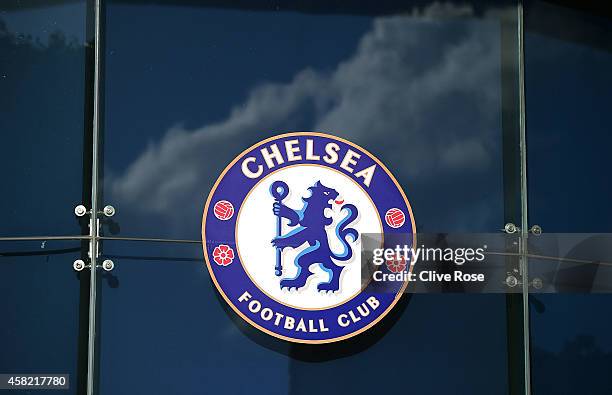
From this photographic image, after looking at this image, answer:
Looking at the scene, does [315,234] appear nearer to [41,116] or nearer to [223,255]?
[223,255]

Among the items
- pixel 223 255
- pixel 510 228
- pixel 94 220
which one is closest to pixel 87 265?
pixel 94 220

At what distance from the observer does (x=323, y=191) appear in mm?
5660

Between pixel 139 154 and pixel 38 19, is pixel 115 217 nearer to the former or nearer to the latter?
pixel 139 154

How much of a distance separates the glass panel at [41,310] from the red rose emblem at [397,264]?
154cm

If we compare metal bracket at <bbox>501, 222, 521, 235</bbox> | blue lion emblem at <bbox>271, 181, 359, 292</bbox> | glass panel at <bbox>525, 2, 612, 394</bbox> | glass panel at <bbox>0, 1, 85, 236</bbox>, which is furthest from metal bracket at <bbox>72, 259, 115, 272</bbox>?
glass panel at <bbox>525, 2, 612, 394</bbox>

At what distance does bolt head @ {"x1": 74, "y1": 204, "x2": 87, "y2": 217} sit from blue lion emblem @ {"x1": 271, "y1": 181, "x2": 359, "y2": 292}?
3.11 ft

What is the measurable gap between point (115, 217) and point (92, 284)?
0.35 meters

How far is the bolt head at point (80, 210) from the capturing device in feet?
18.3

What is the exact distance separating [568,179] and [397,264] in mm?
1027

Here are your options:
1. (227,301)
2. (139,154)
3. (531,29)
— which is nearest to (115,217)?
(139,154)

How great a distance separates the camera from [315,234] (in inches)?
222

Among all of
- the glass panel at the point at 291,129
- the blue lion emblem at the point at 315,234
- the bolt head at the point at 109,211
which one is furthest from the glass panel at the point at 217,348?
the blue lion emblem at the point at 315,234

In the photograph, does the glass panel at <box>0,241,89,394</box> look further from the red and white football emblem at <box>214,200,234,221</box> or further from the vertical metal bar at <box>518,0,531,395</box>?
the vertical metal bar at <box>518,0,531,395</box>

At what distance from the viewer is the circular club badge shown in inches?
220
